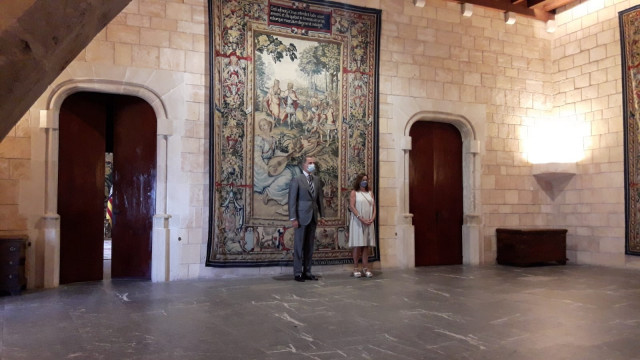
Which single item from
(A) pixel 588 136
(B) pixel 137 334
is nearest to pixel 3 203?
(B) pixel 137 334

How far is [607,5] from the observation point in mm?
7812

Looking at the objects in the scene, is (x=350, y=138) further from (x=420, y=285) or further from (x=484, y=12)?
(x=484, y=12)

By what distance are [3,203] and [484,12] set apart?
7.51 m

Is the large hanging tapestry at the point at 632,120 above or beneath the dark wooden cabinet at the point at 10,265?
above

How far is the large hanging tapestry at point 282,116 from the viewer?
637cm

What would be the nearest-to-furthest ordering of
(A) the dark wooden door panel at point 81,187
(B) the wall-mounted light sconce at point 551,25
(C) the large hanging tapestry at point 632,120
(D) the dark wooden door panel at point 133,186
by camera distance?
1. (A) the dark wooden door panel at point 81,187
2. (D) the dark wooden door panel at point 133,186
3. (C) the large hanging tapestry at point 632,120
4. (B) the wall-mounted light sconce at point 551,25

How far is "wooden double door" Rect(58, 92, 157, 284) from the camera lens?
5.96 metres

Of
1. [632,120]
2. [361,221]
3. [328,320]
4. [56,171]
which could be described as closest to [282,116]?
[361,221]

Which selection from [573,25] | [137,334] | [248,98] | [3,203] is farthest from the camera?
[573,25]

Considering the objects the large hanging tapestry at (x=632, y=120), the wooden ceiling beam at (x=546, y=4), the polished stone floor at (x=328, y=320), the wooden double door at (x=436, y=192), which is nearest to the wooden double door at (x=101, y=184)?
the polished stone floor at (x=328, y=320)

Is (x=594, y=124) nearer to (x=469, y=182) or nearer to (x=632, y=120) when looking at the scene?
(x=632, y=120)

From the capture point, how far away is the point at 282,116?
22.0 feet

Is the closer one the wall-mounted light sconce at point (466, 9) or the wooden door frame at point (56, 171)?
the wooden door frame at point (56, 171)

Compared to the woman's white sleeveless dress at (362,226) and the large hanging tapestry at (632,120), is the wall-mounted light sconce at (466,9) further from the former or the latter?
the woman's white sleeveless dress at (362,226)
